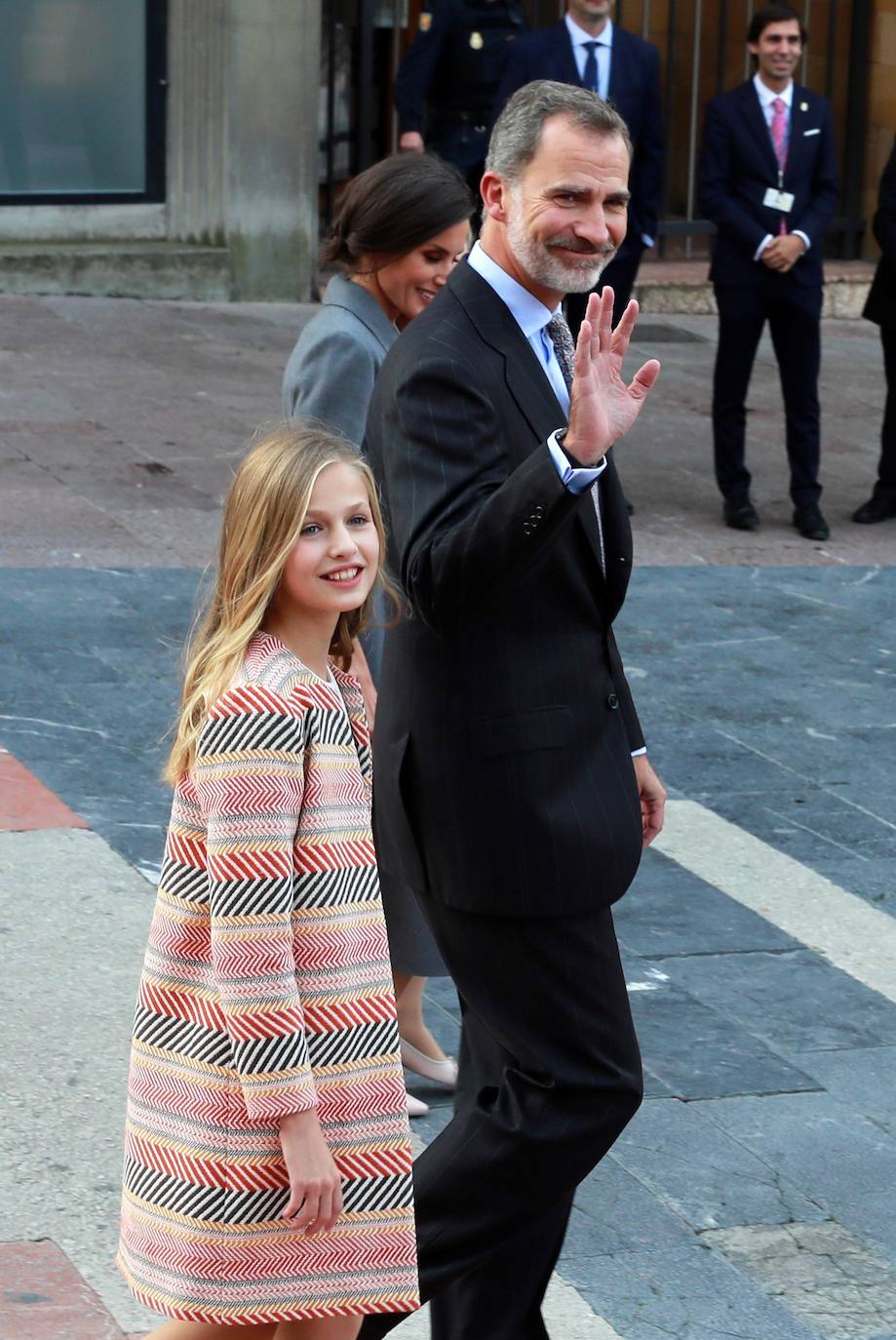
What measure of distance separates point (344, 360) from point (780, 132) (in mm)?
5775

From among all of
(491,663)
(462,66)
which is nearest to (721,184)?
(462,66)

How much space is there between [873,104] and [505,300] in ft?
40.9

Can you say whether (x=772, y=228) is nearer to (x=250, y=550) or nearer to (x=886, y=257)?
(x=886, y=257)

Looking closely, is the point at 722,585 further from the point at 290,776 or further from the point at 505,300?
the point at 290,776

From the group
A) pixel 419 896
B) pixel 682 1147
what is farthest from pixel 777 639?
pixel 419 896

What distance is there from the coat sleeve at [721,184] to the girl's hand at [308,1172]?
7280 millimetres

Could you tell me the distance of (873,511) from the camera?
9914 mm

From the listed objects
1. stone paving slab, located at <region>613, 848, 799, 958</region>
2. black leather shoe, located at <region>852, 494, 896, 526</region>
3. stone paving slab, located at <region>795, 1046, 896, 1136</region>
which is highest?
stone paving slab, located at <region>795, 1046, 896, 1136</region>

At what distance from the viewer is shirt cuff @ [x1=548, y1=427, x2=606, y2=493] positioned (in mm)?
2979

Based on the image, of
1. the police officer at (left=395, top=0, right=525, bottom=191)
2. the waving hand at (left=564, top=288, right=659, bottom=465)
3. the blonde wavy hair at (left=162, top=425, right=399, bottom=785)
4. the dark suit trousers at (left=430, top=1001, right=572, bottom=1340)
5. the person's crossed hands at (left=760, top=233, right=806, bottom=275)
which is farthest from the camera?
the police officer at (left=395, top=0, right=525, bottom=191)

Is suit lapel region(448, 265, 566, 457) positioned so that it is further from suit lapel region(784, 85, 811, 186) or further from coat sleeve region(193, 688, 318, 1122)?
suit lapel region(784, 85, 811, 186)

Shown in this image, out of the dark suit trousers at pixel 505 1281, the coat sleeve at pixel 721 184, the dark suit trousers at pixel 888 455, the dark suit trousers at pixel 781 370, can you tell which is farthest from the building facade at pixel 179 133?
the dark suit trousers at pixel 505 1281

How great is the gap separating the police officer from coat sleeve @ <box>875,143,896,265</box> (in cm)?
228

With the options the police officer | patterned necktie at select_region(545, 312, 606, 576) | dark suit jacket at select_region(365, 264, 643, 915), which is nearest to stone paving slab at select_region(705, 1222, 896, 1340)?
dark suit jacket at select_region(365, 264, 643, 915)
